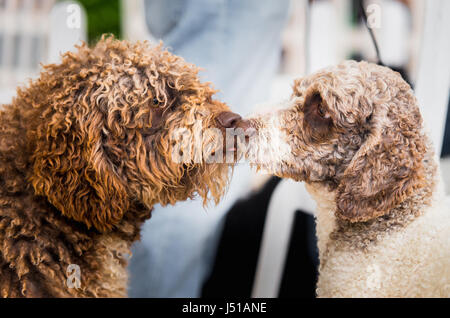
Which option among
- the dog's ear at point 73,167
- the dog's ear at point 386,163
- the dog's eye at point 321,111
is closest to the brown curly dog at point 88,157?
the dog's ear at point 73,167

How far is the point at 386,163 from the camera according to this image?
143cm

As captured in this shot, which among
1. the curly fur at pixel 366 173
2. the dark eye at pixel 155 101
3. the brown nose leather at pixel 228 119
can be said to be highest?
the dark eye at pixel 155 101

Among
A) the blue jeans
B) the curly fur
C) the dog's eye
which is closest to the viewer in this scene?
the curly fur

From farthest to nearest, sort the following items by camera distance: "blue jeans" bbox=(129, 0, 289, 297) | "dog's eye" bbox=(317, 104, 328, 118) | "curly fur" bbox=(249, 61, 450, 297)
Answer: "blue jeans" bbox=(129, 0, 289, 297), "dog's eye" bbox=(317, 104, 328, 118), "curly fur" bbox=(249, 61, 450, 297)

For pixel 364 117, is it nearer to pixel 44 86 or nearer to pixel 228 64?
pixel 228 64

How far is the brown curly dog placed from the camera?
1.47 m

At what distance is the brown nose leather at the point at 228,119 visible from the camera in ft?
5.05

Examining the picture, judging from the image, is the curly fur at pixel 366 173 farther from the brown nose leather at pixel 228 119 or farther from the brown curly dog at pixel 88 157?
the brown curly dog at pixel 88 157

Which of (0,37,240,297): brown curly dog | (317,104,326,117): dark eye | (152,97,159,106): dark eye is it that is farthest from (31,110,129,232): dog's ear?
(317,104,326,117): dark eye

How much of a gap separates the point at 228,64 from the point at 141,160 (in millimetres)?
585

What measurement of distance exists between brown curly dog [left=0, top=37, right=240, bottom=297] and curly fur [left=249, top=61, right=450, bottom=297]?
262 millimetres

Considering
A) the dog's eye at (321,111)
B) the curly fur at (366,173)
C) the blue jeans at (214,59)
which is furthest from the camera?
the blue jeans at (214,59)

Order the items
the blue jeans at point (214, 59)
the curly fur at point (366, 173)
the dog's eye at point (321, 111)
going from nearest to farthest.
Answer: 1. the curly fur at point (366, 173)
2. the dog's eye at point (321, 111)
3. the blue jeans at point (214, 59)

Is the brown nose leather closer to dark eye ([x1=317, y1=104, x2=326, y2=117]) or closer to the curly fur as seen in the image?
the curly fur
